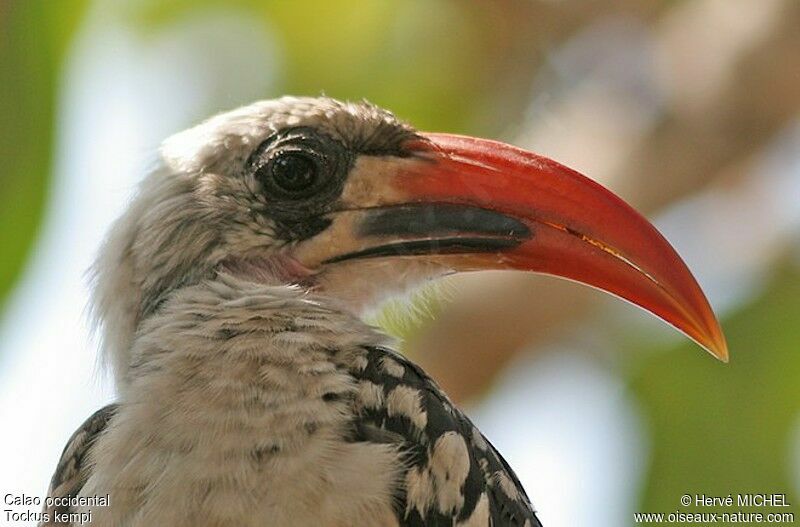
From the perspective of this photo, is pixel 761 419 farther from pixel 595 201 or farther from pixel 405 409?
pixel 405 409

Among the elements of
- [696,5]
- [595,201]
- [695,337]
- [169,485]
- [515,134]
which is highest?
[696,5]

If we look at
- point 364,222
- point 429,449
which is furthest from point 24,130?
point 429,449

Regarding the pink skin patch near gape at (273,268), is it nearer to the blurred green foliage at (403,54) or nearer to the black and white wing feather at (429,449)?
the black and white wing feather at (429,449)

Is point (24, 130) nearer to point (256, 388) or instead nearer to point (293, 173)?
point (293, 173)

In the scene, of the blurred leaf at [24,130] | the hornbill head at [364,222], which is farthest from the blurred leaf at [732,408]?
the blurred leaf at [24,130]

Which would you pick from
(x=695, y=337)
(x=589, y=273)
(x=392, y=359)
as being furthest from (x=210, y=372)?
(x=695, y=337)

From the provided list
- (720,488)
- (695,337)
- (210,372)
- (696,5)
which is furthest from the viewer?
(696,5)
